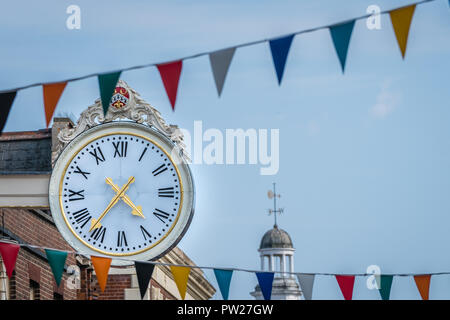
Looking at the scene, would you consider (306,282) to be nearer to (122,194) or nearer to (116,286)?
(122,194)

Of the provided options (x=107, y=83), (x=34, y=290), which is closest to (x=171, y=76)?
(x=107, y=83)

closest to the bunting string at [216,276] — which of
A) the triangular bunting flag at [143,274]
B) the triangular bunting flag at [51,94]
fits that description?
the triangular bunting flag at [143,274]

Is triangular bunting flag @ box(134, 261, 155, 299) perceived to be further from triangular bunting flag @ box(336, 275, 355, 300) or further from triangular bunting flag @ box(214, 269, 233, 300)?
triangular bunting flag @ box(336, 275, 355, 300)

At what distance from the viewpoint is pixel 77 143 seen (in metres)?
26.3

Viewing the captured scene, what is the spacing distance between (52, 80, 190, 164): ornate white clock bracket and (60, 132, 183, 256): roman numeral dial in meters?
0.27

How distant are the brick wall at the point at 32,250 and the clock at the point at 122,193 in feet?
5.21

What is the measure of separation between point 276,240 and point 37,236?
96042mm

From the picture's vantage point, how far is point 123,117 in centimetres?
2647

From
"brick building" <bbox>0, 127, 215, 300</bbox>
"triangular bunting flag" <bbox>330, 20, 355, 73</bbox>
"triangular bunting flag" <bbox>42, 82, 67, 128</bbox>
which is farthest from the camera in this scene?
"brick building" <bbox>0, 127, 215, 300</bbox>

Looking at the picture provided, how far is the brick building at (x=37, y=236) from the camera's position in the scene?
26375 mm

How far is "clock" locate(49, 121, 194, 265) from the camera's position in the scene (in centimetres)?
2589

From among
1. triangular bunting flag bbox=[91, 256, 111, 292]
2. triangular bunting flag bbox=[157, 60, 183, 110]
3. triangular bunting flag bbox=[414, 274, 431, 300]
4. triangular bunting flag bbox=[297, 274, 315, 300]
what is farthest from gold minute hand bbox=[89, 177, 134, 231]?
triangular bunting flag bbox=[157, 60, 183, 110]
